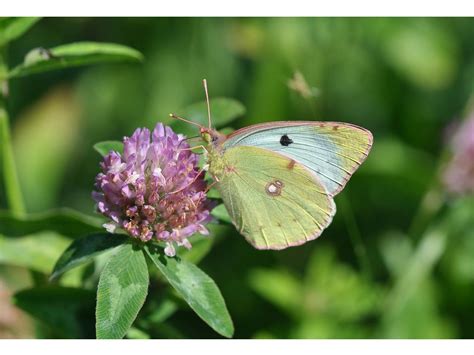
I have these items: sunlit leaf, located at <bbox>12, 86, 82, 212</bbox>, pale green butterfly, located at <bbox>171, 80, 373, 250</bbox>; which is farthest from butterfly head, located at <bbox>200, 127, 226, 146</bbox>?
sunlit leaf, located at <bbox>12, 86, 82, 212</bbox>

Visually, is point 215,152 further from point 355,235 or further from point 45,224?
point 355,235

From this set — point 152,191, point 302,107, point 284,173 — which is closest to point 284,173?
point 284,173

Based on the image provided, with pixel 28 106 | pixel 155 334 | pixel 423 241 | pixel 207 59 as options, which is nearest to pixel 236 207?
pixel 155 334

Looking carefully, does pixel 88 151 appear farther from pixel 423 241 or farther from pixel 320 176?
pixel 320 176

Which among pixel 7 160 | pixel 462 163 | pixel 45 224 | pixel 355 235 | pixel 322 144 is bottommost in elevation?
pixel 355 235

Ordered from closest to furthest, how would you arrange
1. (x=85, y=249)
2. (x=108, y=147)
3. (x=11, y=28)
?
1. (x=85, y=249)
2. (x=108, y=147)
3. (x=11, y=28)

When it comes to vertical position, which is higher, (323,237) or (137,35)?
(137,35)
